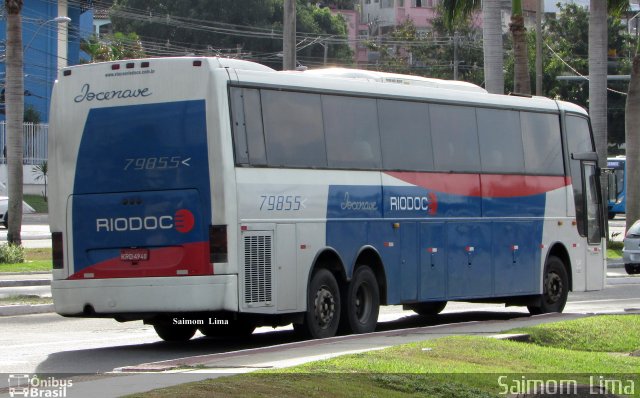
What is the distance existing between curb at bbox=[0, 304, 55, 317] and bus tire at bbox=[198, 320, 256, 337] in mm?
4441

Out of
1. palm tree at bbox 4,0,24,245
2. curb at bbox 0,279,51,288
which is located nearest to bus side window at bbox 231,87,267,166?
curb at bbox 0,279,51,288

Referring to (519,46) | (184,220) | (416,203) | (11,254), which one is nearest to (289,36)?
(519,46)

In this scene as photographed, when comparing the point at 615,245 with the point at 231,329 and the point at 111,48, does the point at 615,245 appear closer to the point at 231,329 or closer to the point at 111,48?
the point at 231,329

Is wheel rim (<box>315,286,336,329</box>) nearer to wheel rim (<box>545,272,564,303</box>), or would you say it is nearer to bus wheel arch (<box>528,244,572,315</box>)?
bus wheel arch (<box>528,244,572,315</box>)

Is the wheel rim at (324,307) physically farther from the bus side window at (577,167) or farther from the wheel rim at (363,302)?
the bus side window at (577,167)

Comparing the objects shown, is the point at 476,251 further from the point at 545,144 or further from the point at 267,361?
the point at 267,361

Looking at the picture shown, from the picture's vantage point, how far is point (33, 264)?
3030cm

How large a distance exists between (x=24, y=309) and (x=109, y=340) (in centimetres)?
432

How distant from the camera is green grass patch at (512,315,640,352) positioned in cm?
1491

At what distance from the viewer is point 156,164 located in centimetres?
1468

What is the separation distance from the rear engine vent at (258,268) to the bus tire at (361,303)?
5.72ft

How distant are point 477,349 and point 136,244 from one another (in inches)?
167

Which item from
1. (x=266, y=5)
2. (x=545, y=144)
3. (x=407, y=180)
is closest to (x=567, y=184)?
(x=545, y=144)

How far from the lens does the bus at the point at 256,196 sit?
1441 centimetres
